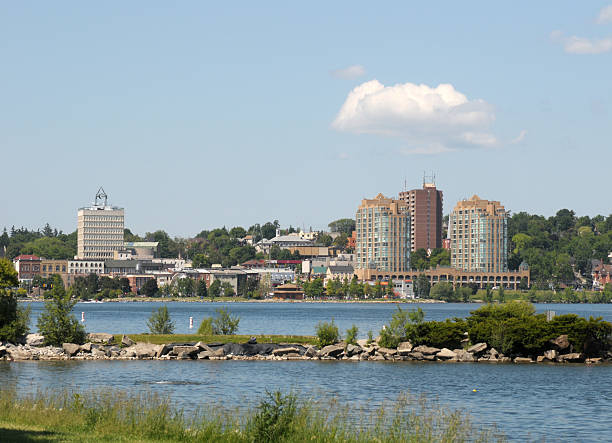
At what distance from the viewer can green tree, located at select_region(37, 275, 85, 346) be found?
228ft

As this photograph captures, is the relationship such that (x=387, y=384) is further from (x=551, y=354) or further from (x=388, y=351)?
(x=551, y=354)

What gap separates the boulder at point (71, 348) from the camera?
67625mm

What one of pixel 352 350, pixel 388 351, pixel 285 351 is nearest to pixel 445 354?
pixel 388 351

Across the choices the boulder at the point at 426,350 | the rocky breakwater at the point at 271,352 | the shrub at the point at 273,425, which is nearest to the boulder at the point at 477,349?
the rocky breakwater at the point at 271,352

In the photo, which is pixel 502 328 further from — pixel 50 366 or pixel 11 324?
pixel 11 324

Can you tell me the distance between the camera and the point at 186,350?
69.1 metres

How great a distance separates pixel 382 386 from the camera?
5438 cm

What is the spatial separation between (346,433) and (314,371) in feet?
103

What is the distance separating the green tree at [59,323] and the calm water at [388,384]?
550cm

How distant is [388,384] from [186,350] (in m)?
19.0

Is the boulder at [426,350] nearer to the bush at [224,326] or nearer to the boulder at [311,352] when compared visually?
the boulder at [311,352]

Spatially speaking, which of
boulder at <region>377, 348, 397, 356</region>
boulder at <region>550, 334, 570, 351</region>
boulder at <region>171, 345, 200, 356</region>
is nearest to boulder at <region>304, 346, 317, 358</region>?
boulder at <region>377, 348, 397, 356</region>

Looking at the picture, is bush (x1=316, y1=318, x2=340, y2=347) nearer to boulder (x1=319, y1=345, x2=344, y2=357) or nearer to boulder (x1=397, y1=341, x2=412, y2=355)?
boulder (x1=319, y1=345, x2=344, y2=357)

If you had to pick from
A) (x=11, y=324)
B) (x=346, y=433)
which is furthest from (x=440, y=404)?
(x=11, y=324)
